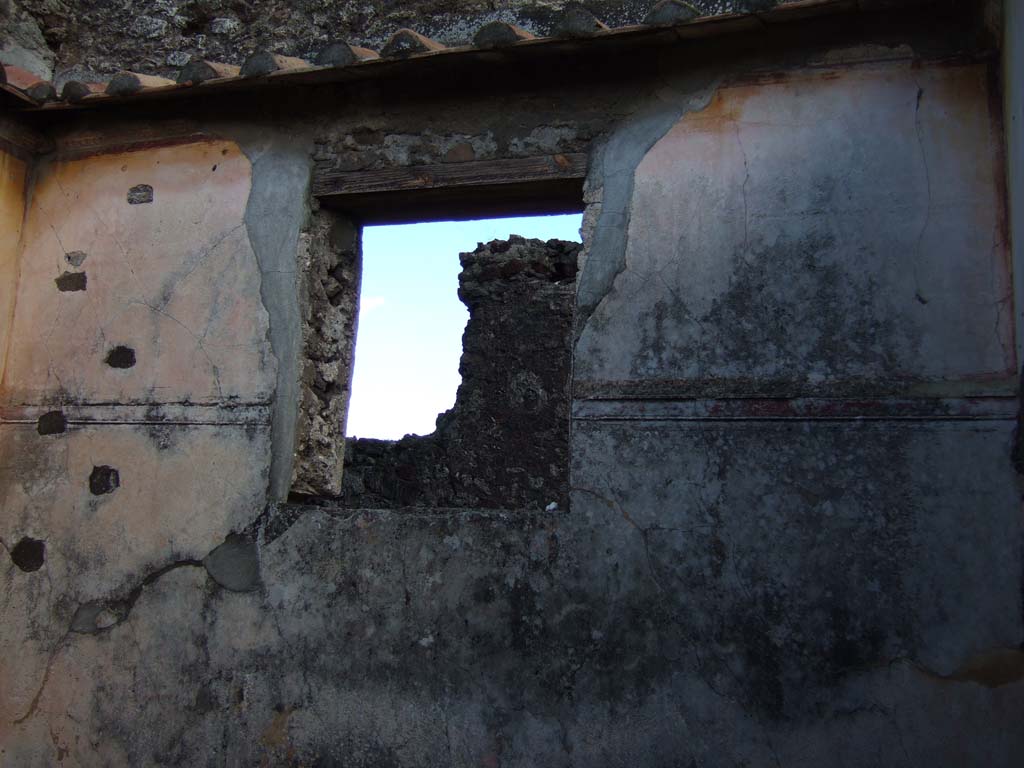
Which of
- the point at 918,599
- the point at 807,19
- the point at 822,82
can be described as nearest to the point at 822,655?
the point at 918,599

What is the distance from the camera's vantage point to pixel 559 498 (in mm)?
7750

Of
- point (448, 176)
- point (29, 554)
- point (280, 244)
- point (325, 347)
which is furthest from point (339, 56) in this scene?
point (29, 554)

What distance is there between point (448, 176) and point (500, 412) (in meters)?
4.26

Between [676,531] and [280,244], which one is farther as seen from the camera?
[280,244]

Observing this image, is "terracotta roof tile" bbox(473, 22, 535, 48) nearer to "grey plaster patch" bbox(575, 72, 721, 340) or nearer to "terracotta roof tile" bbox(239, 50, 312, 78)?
"grey plaster patch" bbox(575, 72, 721, 340)

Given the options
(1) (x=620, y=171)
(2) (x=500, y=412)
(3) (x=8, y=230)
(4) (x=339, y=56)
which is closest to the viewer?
(1) (x=620, y=171)

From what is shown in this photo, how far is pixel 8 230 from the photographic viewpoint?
3959mm

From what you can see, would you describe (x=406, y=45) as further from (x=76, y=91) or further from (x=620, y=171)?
(x=76, y=91)

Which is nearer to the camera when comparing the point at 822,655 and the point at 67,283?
the point at 822,655

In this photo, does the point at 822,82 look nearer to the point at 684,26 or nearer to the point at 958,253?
the point at 684,26

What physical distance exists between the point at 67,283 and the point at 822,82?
9.88ft

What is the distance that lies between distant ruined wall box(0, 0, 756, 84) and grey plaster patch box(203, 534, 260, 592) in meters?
2.12

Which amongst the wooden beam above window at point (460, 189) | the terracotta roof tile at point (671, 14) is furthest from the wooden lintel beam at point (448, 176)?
the terracotta roof tile at point (671, 14)

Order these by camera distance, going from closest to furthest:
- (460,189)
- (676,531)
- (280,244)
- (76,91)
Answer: (676,531) < (460,189) < (280,244) < (76,91)
